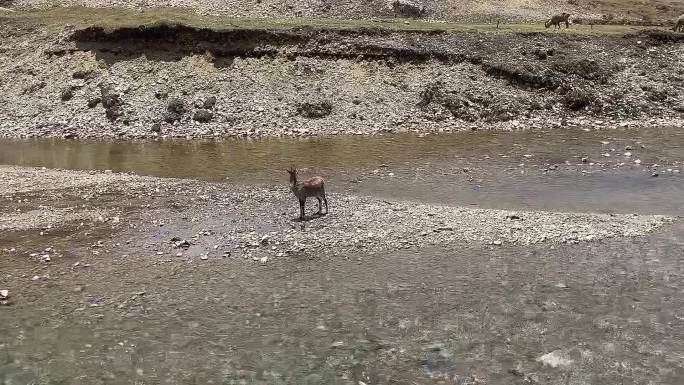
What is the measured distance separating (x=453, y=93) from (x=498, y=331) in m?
27.4

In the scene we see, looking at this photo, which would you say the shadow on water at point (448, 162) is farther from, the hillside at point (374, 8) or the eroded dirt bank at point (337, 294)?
the hillside at point (374, 8)

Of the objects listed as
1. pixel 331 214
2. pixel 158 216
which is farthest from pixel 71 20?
pixel 331 214

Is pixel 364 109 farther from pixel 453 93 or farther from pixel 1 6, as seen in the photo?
pixel 1 6

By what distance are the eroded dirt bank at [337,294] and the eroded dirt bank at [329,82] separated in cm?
1598

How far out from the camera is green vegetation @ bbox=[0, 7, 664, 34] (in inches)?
1788

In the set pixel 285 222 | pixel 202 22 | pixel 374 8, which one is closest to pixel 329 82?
pixel 202 22

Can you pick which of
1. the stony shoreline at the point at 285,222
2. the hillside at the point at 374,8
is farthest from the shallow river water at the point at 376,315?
the hillside at the point at 374,8

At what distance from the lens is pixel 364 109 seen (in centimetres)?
3806

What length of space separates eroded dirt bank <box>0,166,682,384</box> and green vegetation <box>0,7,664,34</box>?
2588 cm

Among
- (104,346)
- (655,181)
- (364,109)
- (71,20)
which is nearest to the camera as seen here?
(104,346)

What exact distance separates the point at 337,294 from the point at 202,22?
37.2 meters

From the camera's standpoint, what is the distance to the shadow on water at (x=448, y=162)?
2358cm

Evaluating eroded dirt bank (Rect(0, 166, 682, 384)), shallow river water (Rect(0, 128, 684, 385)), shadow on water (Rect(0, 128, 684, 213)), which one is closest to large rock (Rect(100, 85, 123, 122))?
shadow on water (Rect(0, 128, 684, 213))

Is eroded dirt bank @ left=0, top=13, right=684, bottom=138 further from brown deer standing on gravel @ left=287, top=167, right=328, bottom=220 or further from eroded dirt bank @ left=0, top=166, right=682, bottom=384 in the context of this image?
eroded dirt bank @ left=0, top=166, right=682, bottom=384
